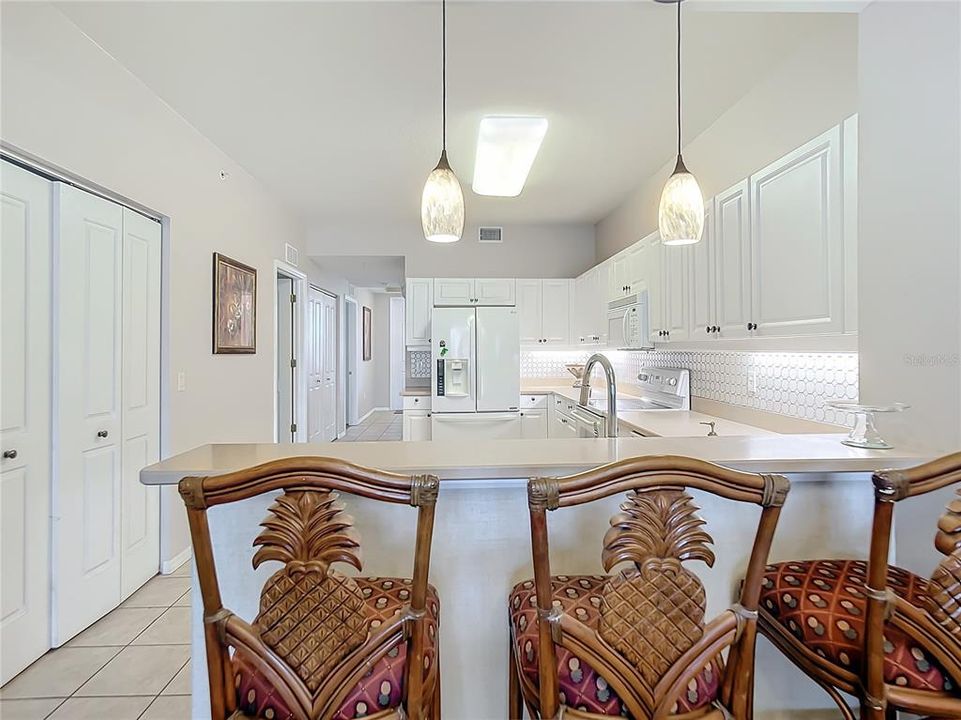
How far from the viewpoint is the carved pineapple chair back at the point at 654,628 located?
102 cm

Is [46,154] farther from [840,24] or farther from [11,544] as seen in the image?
[840,24]

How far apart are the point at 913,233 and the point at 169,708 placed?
2874mm

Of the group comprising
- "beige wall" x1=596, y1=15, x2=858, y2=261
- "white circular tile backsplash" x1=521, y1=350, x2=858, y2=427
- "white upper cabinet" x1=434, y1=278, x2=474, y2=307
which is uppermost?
"beige wall" x1=596, y1=15, x2=858, y2=261

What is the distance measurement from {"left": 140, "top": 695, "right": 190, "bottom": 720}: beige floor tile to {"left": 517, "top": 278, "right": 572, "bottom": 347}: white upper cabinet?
14.3ft

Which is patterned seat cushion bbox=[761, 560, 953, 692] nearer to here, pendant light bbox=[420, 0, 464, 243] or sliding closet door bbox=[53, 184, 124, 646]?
pendant light bbox=[420, 0, 464, 243]

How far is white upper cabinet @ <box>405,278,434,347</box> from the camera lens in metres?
5.70

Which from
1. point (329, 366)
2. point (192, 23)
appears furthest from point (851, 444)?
point (329, 366)

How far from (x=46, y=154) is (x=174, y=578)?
2.21m

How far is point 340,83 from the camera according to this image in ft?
9.04

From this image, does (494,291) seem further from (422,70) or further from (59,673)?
(59,673)

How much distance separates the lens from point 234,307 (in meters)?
3.91

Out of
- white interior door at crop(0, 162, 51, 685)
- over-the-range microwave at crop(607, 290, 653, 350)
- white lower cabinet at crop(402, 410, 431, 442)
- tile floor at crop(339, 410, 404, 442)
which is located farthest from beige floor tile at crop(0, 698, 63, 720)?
tile floor at crop(339, 410, 404, 442)

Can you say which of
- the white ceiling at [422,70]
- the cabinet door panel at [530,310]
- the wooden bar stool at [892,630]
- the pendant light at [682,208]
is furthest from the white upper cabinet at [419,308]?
the wooden bar stool at [892,630]

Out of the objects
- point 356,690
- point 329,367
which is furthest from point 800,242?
point 329,367
